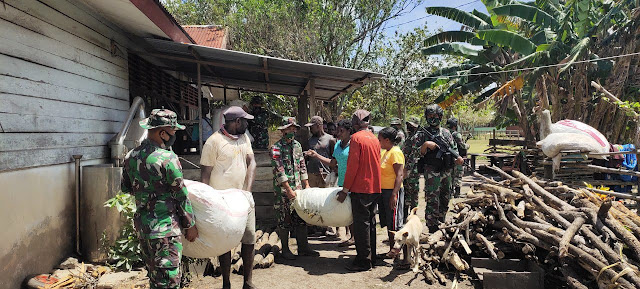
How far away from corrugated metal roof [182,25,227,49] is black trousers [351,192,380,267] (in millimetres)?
10396

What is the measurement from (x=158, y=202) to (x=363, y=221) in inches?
96.1

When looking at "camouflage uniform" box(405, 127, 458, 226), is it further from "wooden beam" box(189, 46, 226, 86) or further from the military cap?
"wooden beam" box(189, 46, 226, 86)

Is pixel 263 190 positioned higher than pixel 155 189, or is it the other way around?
pixel 155 189

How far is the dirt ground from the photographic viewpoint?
4.40 metres

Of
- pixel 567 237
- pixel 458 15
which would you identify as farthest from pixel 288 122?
pixel 458 15

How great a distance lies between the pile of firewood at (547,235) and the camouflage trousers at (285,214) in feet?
5.51

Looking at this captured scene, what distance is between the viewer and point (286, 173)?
5.26 metres

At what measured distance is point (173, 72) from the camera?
884 centimetres

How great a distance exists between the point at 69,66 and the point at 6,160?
1532 millimetres

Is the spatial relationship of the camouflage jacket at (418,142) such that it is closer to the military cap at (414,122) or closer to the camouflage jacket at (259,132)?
the military cap at (414,122)

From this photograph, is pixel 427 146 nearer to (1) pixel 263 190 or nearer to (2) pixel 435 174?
(2) pixel 435 174

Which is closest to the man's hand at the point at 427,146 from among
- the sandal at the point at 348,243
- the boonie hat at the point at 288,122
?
the sandal at the point at 348,243

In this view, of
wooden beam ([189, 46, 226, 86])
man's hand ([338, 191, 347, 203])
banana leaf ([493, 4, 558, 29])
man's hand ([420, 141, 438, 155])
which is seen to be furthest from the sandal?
banana leaf ([493, 4, 558, 29])

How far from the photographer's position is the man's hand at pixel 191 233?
10.4 ft
